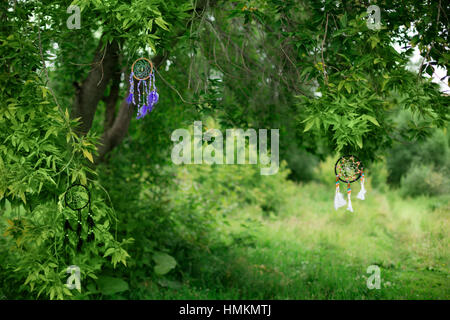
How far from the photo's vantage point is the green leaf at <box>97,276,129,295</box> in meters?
5.03

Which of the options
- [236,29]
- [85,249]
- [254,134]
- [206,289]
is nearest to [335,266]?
[206,289]

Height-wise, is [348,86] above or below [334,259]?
above

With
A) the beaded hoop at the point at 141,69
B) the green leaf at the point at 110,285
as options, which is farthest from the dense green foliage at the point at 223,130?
the beaded hoop at the point at 141,69

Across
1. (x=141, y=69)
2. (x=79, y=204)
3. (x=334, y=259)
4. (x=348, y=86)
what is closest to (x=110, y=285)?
(x=79, y=204)

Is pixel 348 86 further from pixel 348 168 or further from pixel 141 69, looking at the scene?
pixel 141 69

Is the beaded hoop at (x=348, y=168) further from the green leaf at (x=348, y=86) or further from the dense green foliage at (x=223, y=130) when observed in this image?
the green leaf at (x=348, y=86)

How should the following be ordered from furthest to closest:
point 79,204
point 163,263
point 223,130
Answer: point 163,263, point 223,130, point 79,204

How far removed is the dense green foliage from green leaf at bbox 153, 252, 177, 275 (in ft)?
0.06

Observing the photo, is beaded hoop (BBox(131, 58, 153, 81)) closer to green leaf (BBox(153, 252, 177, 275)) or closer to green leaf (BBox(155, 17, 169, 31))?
green leaf (BBox(155, 17, 169, 31))

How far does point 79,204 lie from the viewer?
2.61 metres

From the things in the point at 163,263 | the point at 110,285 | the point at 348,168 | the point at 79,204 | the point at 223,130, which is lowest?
the point at 110,285

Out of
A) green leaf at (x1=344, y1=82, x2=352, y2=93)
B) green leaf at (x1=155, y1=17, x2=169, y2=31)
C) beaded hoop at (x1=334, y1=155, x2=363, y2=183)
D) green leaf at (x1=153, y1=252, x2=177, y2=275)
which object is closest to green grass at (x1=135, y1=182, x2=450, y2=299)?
green leaf at (x1=153, y1=252, x2=177, y2=275)

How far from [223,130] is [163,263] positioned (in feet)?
7.95

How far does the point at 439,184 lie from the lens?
21.1ft
